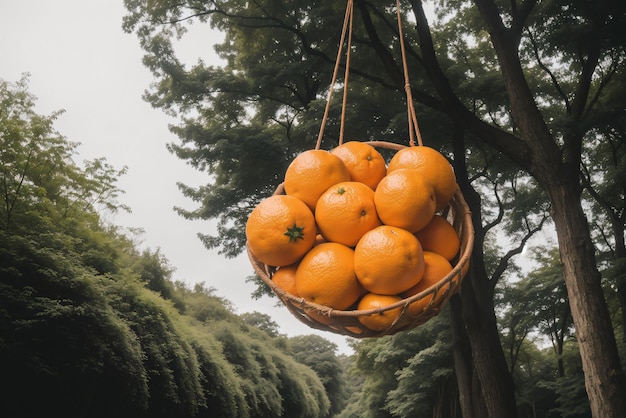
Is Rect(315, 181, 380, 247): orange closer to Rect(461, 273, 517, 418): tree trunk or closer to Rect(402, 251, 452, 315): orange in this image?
Rect(402, 251, 452, 315): orange

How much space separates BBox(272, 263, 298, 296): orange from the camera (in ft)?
4.16

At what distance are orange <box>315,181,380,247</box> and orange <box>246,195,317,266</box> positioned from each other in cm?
5

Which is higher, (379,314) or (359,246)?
(359,246)

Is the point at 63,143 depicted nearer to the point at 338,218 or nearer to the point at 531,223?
the point at 338,218

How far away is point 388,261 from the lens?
1.08 meters

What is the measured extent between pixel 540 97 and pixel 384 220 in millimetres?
9091

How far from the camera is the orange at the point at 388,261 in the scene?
43.0 inches

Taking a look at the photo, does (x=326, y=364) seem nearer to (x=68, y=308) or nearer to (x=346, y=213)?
(x=68, y=308)

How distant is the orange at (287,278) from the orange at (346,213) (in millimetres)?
147

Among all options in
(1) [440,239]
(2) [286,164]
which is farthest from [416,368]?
(1) [440,239]

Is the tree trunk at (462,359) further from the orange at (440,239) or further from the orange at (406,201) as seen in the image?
the orange at (406,201)

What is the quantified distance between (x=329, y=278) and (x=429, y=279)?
294 mm

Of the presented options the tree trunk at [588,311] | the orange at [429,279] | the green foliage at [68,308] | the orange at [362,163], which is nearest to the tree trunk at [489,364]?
the tree trunk at [588,311]

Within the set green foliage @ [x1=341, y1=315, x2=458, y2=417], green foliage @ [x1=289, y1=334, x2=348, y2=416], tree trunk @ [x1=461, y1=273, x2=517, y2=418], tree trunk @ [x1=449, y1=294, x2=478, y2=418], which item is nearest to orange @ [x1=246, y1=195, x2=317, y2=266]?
tree trunk @ [x1=461, y1=273, x2=517, y2=418]
